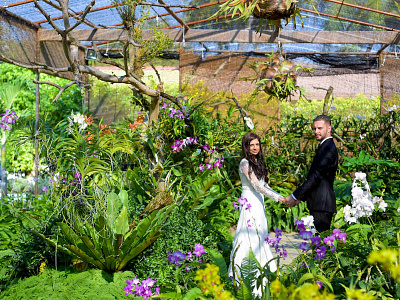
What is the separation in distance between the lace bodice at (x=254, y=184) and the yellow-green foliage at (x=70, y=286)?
1142 mm

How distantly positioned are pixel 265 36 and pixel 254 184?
3401 mm

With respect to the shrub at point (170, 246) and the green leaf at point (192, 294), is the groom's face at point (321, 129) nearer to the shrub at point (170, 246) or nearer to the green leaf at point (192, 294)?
the shrub at point (170, 246)

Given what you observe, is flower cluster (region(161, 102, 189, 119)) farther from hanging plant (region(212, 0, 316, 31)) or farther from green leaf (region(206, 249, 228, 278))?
green leaf (region(206, 249, 228, 278))

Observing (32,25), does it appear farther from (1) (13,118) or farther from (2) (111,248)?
(2) (111,248)

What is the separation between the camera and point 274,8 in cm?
181

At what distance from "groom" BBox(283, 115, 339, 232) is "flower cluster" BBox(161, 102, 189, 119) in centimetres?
166

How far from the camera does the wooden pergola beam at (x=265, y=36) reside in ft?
18.5

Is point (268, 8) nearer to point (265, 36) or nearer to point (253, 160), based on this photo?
point (253, 160)

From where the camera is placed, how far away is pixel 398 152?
5297 millimetres

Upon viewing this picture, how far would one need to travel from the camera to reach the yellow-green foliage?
7.50 feet

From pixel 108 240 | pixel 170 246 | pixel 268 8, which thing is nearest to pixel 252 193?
pixel 170 246

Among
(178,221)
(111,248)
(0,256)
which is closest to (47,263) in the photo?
(0,256)

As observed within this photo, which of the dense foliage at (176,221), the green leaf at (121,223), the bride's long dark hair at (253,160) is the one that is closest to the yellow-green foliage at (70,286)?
the dense foliage at (176,221)

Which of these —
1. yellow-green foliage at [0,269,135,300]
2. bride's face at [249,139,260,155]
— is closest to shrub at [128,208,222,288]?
yellow-green foliage at [0,269,135,300]
